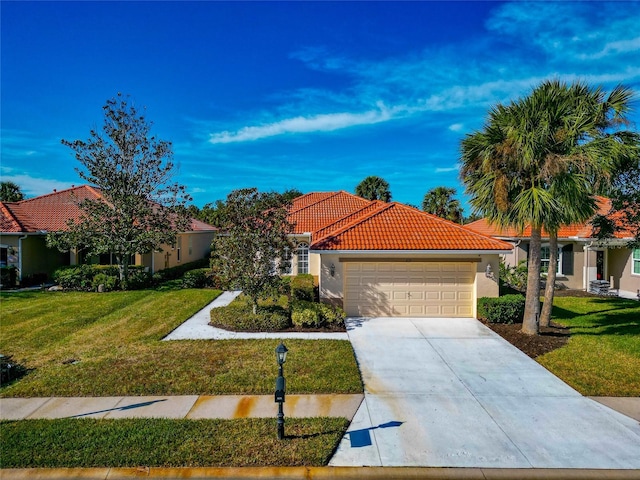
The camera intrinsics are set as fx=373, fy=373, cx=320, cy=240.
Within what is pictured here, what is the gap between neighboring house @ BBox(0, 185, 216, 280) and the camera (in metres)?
20.5

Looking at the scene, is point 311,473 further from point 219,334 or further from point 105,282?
point 105,282

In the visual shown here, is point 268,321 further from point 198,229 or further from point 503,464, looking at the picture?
point 198,229

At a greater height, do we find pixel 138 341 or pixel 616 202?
pixel 616 202

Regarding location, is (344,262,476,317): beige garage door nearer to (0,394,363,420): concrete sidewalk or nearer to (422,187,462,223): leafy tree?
(0,394,363,420): concrete sidewalk

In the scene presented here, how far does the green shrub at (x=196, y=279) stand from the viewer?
1995cm

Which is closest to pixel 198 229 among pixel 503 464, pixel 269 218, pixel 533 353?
pixel 269 218

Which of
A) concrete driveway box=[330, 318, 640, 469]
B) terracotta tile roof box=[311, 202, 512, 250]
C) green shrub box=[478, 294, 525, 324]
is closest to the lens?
concrete driveway box=[330, 318, 640, 469]

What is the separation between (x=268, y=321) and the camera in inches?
483

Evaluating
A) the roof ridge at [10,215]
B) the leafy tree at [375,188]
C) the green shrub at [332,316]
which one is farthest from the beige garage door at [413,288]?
the leafy tree at [375,188]

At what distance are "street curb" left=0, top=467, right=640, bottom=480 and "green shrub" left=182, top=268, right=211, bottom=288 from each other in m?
15.1

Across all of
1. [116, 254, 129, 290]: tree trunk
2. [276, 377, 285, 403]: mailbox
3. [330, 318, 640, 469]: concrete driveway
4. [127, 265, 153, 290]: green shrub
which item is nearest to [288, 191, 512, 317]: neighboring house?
[330, 318, 640, 469]: concrete driveway

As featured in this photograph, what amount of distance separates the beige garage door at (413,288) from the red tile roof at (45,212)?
16.8 metres

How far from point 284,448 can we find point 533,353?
778 centimetres

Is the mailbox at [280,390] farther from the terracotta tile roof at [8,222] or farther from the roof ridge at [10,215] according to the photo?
the roof ridge at [10,215]
